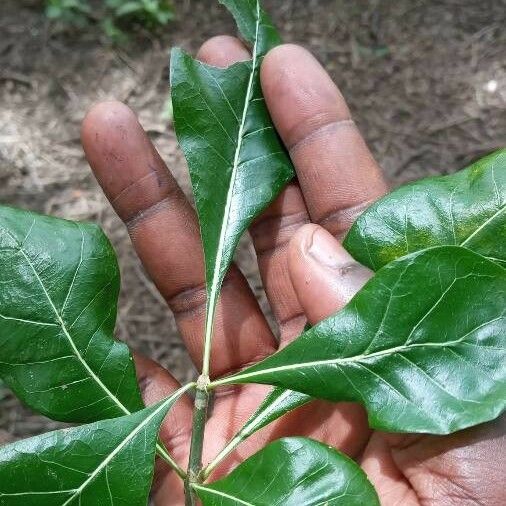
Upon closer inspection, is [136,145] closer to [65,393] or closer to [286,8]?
[65,393]

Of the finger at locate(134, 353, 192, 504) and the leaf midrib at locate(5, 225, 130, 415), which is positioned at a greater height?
the leaf midrib at locate(5, 225, 130, 415)

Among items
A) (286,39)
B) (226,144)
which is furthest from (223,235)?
(286,39)

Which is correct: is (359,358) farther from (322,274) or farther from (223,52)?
(223,52)

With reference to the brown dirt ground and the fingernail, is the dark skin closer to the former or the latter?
the fingernail

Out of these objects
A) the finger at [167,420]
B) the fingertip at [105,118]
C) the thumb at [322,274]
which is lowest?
the finger at [167,420]

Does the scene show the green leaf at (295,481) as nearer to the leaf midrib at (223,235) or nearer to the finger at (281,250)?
the leaf midrib at (223,235)

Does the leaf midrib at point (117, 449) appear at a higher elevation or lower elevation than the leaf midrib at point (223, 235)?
lower

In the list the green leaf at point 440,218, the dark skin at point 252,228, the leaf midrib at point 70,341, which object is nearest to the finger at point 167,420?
the dark skin at point 252,228

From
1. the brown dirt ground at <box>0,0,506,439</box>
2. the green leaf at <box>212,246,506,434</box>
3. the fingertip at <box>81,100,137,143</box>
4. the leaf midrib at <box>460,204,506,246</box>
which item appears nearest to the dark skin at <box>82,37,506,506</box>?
the fingertip at <box>81,100,137,143</box>
